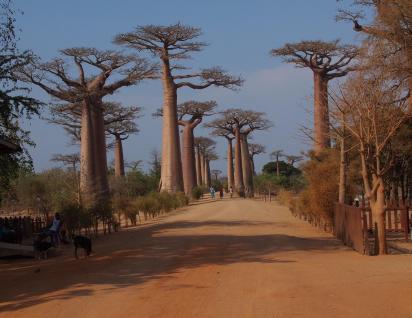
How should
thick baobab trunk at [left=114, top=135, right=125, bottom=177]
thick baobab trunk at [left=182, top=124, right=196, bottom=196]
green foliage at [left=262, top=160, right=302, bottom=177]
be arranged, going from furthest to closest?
green foliage at [left=262, top=160, right=302, bottom=177] < thick baobab trunk at [left=114, top=135, right=125, bottom=177] < thick baobab trunk at [left=182, top=124, right=196, bottom=196]

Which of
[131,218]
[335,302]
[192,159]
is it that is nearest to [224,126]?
[192,159]

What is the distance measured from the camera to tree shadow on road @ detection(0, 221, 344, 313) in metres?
8.28

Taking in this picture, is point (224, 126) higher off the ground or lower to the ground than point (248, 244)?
higher

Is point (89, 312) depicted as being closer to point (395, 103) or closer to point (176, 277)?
point (176, 277)

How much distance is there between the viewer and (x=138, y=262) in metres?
11.0

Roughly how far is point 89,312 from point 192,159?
42780 mm

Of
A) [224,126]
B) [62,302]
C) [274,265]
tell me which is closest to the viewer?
[62,302]

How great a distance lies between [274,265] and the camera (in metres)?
10.3

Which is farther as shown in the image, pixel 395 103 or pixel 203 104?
pixel 203 104

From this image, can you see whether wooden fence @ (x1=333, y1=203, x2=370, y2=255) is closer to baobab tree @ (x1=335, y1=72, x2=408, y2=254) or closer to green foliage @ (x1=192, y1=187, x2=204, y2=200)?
baobab tree @ (x1=335, y1=72, x2=408, y2=254)

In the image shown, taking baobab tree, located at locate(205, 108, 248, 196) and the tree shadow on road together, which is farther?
baobab tree, located at locate(205, 108, 248, 196)

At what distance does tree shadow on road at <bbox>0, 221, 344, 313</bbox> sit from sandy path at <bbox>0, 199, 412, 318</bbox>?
0.06 feet

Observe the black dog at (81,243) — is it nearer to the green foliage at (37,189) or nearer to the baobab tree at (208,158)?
the green foliage at (37,189)

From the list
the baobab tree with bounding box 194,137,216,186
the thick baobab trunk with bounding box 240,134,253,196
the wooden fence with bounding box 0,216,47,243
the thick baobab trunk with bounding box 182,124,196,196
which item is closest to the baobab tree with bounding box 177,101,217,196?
the thick baobab trunk with bounding box 182,124,196,196
